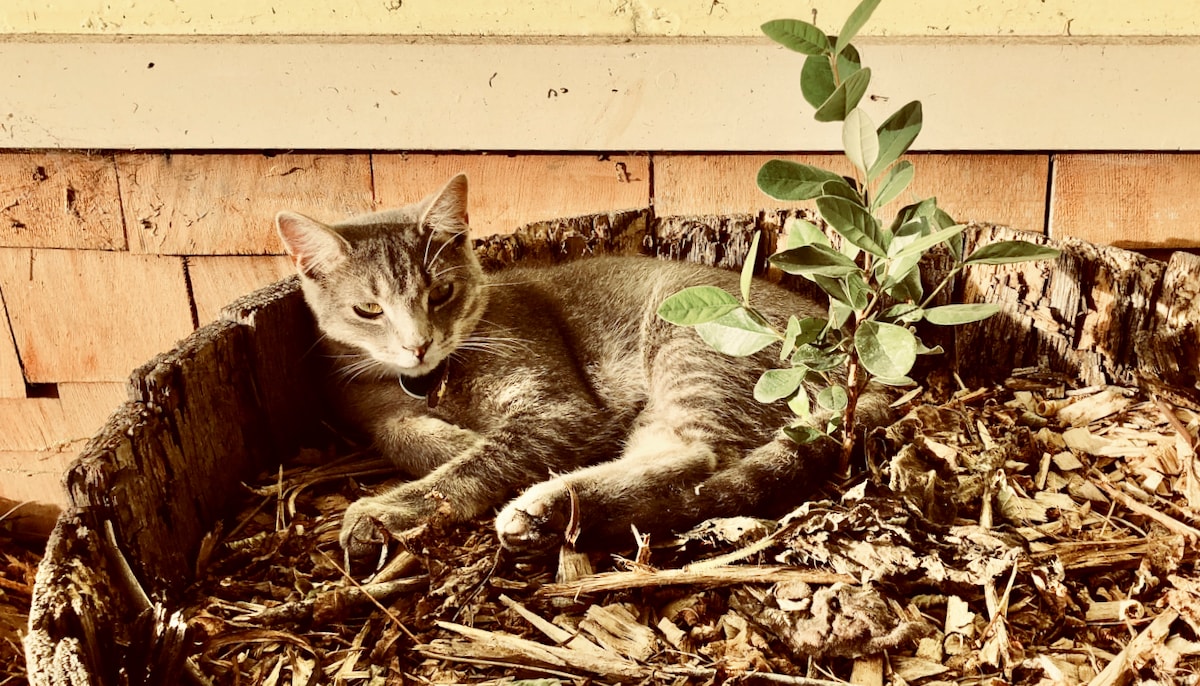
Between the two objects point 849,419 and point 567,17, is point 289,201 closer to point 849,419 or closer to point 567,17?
point 567,17

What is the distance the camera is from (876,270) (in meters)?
1.51

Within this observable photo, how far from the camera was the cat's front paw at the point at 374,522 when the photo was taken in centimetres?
167

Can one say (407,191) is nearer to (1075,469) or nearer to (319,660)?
(319,660)

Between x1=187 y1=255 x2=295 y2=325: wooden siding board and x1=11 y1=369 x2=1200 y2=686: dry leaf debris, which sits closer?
x1=11 y1=369 x2=1200 y2=686: dry leaf debris

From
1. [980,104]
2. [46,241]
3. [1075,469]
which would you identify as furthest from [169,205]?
[1075,469]

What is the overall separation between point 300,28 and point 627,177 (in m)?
1.02

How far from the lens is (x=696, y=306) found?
1.44 m

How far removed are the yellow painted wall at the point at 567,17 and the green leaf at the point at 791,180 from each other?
1099 mm

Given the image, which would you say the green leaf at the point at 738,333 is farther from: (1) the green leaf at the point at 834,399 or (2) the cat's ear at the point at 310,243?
(2) the cat's ear at the point at 310,243

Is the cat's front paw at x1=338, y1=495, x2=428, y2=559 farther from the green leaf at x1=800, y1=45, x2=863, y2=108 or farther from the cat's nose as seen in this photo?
the green leaf at x1=800, y1=45, x2=863, y2=108

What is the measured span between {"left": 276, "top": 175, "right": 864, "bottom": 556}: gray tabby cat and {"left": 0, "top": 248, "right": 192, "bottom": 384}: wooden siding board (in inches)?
37.2

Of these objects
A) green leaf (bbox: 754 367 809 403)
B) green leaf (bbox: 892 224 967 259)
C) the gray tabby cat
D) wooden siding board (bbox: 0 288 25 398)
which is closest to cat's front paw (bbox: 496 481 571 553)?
the gray tabby cat

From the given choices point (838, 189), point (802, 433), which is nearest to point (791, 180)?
point (838, 189)

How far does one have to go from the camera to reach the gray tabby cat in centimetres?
174
